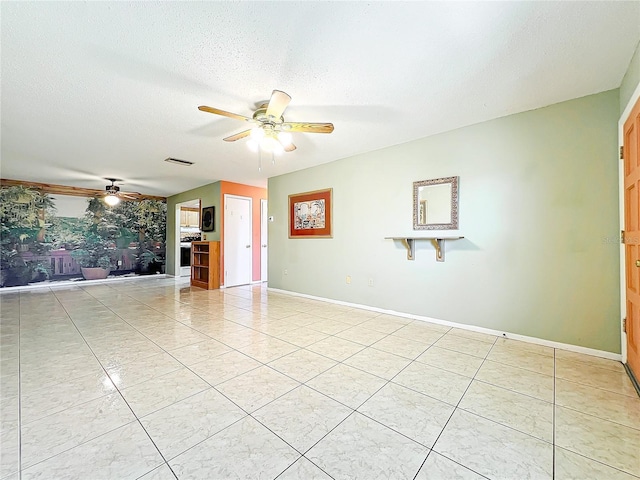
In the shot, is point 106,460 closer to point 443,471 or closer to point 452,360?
point 443,471

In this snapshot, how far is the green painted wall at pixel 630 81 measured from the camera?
1881mm

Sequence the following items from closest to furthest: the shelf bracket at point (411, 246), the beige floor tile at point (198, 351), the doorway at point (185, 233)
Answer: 1. the beige floor tile at point (198, 351)
2. the shelf bracket at point (411, 246)
3. the doorway at point (185, 233)

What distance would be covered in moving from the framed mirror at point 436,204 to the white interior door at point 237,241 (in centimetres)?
421

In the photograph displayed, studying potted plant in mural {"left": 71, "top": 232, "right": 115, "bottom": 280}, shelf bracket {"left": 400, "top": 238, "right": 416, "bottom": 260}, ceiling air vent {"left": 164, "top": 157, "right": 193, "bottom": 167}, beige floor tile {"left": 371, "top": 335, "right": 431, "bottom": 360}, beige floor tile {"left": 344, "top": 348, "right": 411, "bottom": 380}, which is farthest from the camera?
potted plant in mural {"left": 71, "top": 232, "right": 115, "bottom": 280}

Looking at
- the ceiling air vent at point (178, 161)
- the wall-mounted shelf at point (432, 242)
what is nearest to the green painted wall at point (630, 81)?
the wall-mounted shelf at point (432, 242)

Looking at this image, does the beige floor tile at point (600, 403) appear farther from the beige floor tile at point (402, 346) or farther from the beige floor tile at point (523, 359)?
the beige floor tile at point (402, 346)

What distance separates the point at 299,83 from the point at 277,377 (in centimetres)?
238

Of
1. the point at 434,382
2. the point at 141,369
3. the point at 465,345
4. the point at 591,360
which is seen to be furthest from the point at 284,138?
the point at 591,360

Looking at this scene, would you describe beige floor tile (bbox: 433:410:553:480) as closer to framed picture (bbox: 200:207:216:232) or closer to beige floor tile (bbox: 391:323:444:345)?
beige floor tile (bbox: 391:323:444:345)

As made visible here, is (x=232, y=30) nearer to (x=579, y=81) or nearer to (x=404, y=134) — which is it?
(x=404, y=134)

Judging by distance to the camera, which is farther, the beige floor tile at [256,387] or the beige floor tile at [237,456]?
the beige floor tile at [256,387]

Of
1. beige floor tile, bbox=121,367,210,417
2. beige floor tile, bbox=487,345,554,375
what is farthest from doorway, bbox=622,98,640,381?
beige floor tile, bbox=121,367,210,417

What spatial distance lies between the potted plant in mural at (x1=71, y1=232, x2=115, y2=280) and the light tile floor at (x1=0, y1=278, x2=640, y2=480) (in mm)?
4321

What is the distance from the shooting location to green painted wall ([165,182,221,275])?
6184mm
